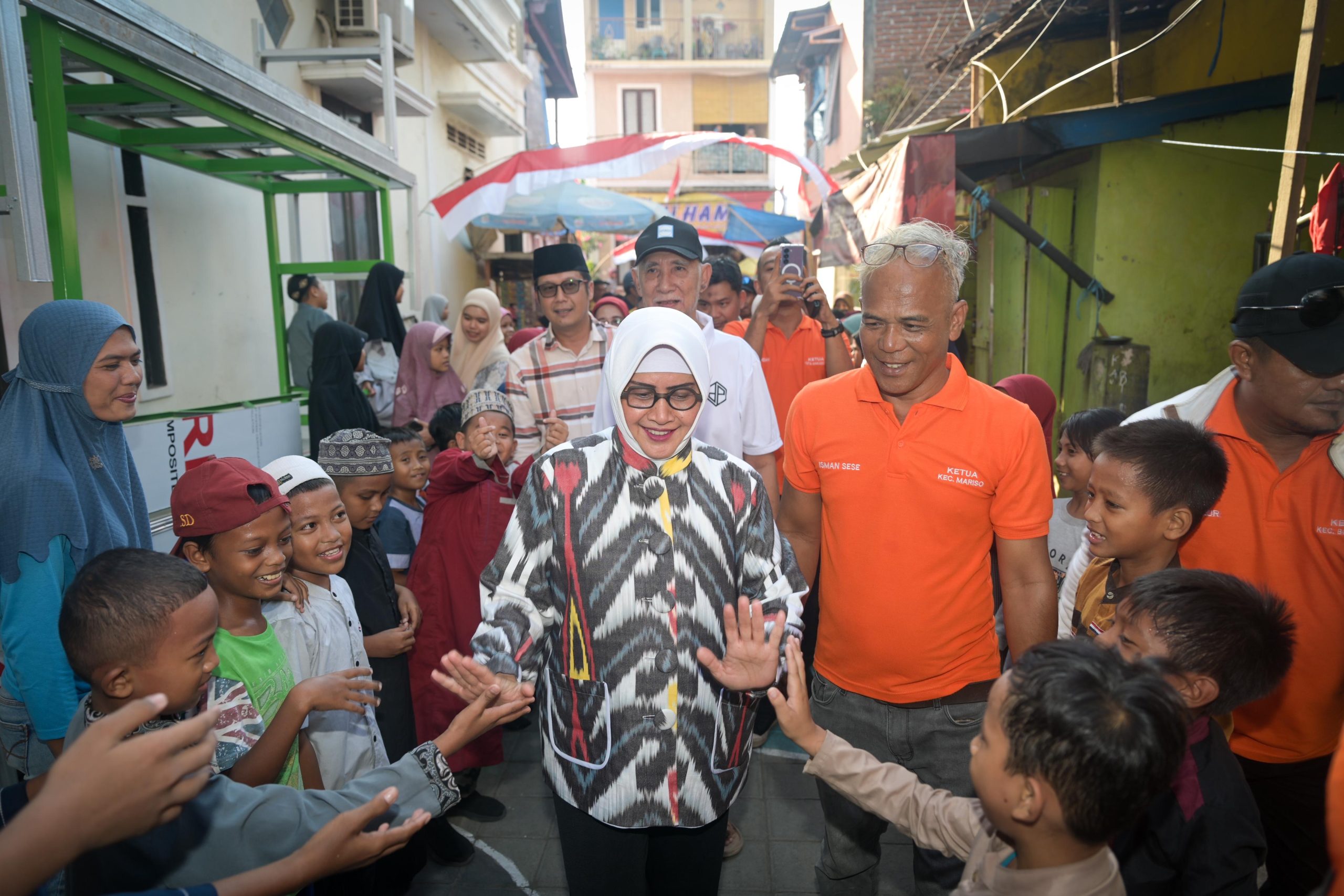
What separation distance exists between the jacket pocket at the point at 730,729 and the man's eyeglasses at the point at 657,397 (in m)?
0.72

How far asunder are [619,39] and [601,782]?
1460 inches

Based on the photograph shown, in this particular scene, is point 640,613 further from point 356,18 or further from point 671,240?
point 356,18

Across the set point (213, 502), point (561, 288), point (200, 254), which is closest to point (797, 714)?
point (213, 502)

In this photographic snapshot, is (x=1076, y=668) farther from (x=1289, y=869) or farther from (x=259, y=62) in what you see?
(x=259, y=62)

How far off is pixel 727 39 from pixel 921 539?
3606cm

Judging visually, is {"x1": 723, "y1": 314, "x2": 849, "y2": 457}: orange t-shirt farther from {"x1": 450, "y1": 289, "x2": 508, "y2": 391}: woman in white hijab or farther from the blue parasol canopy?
the blue parasol canopy

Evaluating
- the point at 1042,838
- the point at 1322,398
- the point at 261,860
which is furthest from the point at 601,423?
the point at 1322,398

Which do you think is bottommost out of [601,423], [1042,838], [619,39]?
[1042,838]

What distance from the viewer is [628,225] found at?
1080 centimetres

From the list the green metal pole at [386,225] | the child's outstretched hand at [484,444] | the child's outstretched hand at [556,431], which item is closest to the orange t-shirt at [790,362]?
the child's outstretched hand at [556,431]

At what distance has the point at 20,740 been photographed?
229 cm

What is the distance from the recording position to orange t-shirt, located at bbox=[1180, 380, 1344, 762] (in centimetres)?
212

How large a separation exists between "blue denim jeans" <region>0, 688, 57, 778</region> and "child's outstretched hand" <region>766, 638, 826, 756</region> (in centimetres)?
210

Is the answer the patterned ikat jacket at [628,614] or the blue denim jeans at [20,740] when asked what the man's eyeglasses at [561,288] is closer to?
the patterned ikat jacket at [628,614]
